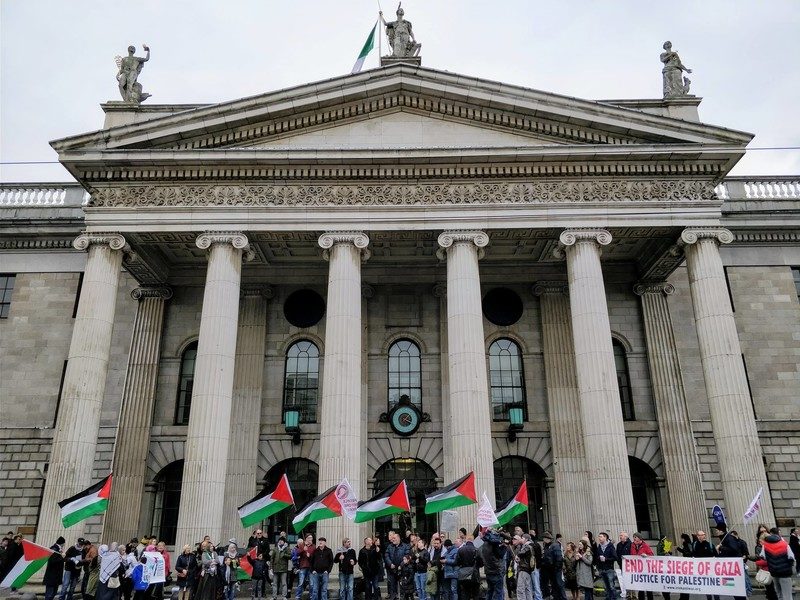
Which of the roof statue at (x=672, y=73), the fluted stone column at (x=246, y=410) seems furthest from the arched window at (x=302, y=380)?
the roof statue at (x=672, y=73)

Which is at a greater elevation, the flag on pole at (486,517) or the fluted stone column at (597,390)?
the fluted stone column at (597,390)

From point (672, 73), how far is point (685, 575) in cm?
1823

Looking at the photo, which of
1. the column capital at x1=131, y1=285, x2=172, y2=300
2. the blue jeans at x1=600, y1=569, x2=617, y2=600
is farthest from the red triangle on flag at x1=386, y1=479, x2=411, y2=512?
the column capital at x1=131, y1=285, x2=172, y2=300

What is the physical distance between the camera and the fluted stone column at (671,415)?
22.8m

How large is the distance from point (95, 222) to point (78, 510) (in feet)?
30.7

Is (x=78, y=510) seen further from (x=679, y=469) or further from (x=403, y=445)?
(x=679, y=469)

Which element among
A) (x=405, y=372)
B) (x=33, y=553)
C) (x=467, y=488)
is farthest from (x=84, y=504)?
(x=405, y=372)

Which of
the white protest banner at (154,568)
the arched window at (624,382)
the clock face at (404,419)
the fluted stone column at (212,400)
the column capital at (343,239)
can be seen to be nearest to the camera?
the white protest banner at (154,568)

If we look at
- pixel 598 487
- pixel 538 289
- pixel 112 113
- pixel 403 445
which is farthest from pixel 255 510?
pixel 112 113

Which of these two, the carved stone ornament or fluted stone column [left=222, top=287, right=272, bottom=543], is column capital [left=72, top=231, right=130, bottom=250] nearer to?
the carved stone ornament

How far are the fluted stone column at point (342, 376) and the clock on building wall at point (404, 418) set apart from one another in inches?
159

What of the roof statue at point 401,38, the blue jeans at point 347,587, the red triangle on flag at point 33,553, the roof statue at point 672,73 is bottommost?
the blue jeans at point 347,587

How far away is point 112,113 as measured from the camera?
24.1 metres

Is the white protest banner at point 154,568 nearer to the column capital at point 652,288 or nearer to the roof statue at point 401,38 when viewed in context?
the roof statue at point 401,38
